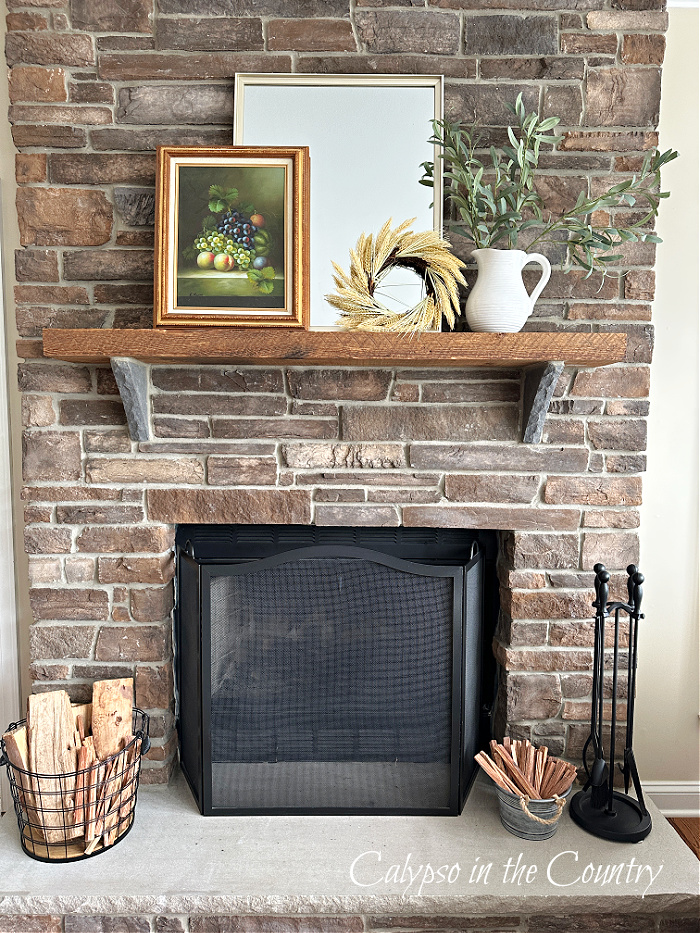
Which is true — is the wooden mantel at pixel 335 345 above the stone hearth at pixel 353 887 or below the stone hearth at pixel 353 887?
above

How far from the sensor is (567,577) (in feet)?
5.87

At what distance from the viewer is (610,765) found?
1635mm

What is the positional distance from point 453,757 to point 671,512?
1026 millimetres

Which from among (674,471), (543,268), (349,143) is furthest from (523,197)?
(674,471)

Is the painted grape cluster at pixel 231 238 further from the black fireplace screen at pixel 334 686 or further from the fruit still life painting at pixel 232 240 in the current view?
the black fireplace screen at pixel 334 686

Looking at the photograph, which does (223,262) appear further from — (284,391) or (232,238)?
(284,391)

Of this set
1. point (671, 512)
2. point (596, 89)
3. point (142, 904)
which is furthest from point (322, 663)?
point (596, 89)

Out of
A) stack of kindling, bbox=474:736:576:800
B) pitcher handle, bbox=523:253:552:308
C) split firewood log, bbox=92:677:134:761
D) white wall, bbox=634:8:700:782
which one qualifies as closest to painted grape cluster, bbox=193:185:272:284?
pitcher handle, bbox=523:253:552:308

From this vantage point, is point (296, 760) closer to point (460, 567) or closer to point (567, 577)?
point (460, 567)

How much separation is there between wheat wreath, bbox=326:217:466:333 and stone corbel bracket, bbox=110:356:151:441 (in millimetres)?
521

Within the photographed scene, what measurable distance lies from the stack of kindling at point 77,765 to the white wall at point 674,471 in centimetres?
157

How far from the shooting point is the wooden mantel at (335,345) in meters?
1.52

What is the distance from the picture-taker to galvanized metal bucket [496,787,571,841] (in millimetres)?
1613

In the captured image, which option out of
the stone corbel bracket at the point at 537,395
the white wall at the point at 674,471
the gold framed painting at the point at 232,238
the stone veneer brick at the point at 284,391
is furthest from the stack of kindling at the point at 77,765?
the white wall at the point at 674,471
